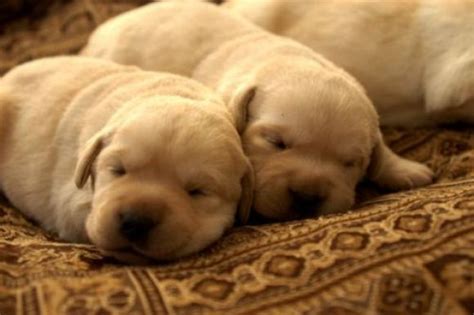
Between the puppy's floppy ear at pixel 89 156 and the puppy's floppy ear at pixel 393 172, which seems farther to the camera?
the puppy's floppy ear at pixel 393 172

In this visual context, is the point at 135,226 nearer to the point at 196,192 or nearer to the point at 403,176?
the point at 196,192

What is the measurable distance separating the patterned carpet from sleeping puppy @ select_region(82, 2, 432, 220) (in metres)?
0.13

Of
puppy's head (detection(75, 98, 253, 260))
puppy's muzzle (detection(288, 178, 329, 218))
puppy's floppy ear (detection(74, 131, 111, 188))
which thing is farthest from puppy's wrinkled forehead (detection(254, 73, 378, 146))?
puppy's floppy ear (detection(74, 131, 111, 188))

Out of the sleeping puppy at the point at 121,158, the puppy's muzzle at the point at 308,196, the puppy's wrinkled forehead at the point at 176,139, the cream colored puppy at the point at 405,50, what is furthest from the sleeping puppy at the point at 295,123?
the cream colored puppy at the point at 405,50

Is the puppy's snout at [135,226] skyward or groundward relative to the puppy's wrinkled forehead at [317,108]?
groundward

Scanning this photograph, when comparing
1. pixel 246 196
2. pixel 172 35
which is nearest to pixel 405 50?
pixel 172 35

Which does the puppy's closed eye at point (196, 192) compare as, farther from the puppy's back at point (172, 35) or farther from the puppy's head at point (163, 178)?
the puppy's back at point (172, 35)

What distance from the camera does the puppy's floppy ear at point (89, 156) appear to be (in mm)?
2021

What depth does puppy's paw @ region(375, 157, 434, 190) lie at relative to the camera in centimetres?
254

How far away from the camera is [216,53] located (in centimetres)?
284

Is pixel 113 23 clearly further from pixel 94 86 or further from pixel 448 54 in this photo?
pixel 448 54

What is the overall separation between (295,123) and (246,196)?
29cm

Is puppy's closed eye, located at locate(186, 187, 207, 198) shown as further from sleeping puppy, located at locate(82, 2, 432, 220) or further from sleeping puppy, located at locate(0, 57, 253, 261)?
sleeping puppy, located at locate(82, 2, 432, 220)

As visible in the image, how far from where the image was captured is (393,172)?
101 inches
